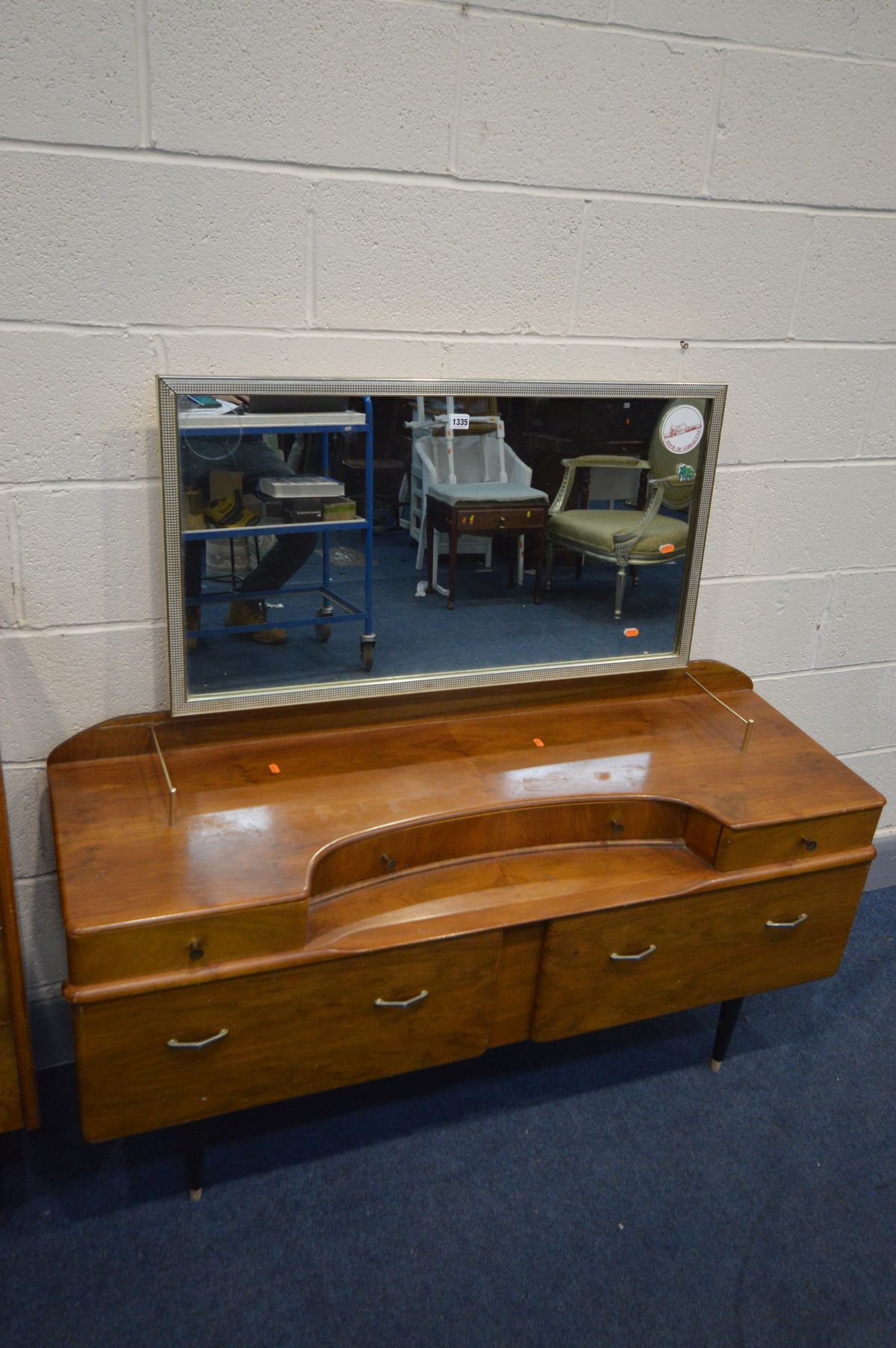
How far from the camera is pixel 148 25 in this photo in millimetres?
1271

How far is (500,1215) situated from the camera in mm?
1586

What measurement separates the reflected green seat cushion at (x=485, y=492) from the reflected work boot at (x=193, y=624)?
16.4 inches

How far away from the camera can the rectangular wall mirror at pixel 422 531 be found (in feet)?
4.79

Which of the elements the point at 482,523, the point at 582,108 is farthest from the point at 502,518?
the point at 582,108

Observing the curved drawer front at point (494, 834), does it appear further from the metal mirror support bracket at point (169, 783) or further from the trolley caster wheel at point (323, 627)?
the trolley caster wheel at point (323, 627)

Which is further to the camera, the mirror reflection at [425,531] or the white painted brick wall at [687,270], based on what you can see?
the white painted brick wall at [687,270]

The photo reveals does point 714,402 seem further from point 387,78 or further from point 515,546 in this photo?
point 387,78

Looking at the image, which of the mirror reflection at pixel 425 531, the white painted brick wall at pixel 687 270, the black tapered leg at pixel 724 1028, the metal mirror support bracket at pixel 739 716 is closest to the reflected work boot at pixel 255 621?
the mirror reflection at pixel 425 531

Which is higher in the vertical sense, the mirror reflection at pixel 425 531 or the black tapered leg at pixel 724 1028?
the mirror reflection at pixel 425 531

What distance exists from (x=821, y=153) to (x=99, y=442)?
1.32m

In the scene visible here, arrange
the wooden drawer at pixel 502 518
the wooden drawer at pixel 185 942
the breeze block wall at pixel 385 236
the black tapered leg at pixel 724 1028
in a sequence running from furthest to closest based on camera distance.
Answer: the black tapered leg at pixel 724 1028 < the wooden drawer at pixel 502 518 < the breeze block wall at pixel 385 236 < the wooden drawer at pixel 185 942

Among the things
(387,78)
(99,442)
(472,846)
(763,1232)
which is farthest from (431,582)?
(763,1232)

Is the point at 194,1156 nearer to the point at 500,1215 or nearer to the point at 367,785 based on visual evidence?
the point at 500,1215

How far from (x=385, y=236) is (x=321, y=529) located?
454 mm
